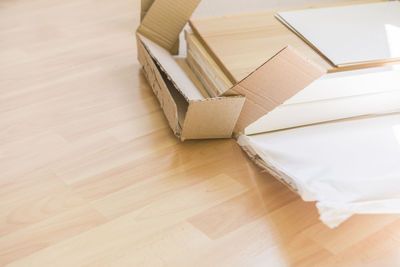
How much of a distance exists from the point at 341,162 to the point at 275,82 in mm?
256

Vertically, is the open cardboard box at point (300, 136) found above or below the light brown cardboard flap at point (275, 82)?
below

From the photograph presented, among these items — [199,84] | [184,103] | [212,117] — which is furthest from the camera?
[199,84]

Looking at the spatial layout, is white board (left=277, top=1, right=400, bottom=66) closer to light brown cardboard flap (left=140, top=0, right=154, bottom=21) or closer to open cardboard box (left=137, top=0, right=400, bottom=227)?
open cardboard box (left=137, top=0, right=400, bottom=227)

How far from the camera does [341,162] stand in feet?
3.88

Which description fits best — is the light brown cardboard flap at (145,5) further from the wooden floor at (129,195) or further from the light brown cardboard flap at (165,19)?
the wooden floor at (129,195)

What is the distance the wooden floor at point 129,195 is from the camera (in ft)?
3.19

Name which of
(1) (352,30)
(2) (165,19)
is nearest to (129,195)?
(2) (165,19)

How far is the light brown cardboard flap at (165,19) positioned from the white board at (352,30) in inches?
12.4

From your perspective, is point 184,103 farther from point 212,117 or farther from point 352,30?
point 352,30

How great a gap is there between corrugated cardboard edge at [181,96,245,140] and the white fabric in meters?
0.06

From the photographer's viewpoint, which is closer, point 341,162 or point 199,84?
point 341,162

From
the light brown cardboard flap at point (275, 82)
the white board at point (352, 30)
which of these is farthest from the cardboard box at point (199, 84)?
the white board at point (352, 30)

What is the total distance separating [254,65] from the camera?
1343 mm

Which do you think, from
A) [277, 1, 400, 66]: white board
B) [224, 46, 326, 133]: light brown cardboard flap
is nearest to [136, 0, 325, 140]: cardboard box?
[224, 46, 326, 133]: light brown cardboard flap
